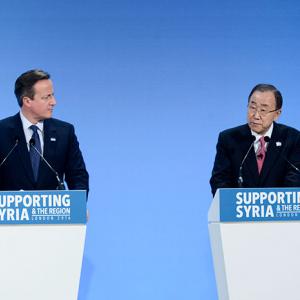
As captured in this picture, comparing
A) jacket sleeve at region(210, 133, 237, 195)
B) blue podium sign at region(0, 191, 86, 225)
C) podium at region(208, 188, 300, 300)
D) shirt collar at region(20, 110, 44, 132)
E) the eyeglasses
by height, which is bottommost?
podium at region(208, 188, 300, 300)

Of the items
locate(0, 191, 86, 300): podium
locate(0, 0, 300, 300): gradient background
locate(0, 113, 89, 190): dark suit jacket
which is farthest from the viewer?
locate(0, 0, 300, 300): gradient background

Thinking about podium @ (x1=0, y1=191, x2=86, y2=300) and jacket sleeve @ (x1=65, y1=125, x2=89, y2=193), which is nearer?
podium @ (x1=0, y1=191, x2=86, y2=300)

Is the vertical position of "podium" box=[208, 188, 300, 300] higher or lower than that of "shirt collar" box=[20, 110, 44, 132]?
lower

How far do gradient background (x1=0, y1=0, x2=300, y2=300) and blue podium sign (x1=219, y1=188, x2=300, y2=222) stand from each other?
5.46ft

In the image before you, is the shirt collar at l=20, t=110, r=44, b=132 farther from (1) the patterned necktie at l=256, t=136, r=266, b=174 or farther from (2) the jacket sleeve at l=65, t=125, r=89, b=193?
(1) the patterned necktie at l=256, t=136, r=266, b=174

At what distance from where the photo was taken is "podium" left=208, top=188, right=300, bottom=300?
299cm

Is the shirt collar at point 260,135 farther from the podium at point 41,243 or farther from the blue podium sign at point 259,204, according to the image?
the podium at point 41,243

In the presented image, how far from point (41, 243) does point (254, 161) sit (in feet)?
4.35

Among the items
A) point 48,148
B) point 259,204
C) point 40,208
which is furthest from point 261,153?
point 40,208

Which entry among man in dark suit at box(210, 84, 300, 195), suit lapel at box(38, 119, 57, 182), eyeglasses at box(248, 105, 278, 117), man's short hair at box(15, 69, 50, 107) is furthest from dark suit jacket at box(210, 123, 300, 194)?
man's short hair at box(15, 69, 50, 107)

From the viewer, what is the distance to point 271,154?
3814 mm

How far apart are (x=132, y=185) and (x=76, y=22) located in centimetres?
109

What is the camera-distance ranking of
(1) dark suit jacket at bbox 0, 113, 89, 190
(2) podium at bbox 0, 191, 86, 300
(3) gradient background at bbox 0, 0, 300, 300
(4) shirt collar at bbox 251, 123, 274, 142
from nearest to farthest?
(2) podium at bbox 0, 191, 86, 300 → (1) dark suit jacket at bbox 0, 113, 89, 190 → (4) shirt collar at bbox 251, 123, 274, 142 → (3) gradient background at bbox 0, 0, 300, 300

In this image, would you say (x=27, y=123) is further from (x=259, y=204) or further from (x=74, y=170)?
(x=259, y=204)
